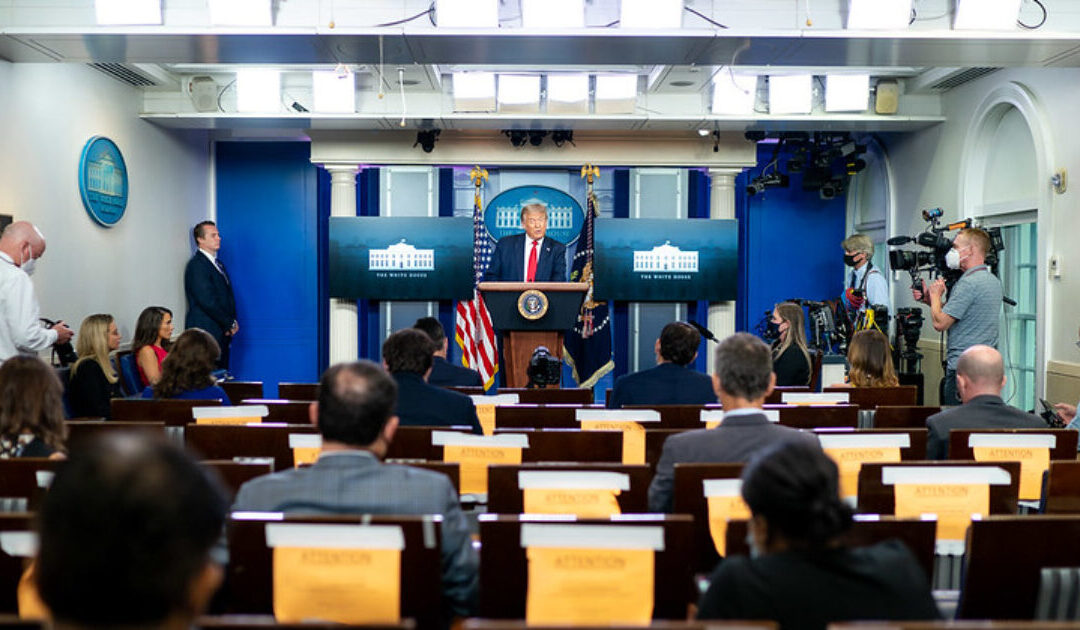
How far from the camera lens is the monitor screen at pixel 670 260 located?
8.73 metres

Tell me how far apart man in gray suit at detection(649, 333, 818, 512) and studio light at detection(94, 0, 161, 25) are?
361 centimetres

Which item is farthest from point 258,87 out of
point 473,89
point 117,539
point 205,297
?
point 117,539

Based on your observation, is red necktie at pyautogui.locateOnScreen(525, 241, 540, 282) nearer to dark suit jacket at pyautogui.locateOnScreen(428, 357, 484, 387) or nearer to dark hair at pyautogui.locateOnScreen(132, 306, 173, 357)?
dark suit jacket at pyautogui.locateOnScreen(428, 357, 484, 387)

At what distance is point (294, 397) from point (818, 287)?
6.96 meters

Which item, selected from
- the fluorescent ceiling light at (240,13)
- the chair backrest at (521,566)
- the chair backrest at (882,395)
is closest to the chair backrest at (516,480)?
the chair backrest at (521,566)

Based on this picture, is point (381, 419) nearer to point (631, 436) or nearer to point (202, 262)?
point (631, 436)

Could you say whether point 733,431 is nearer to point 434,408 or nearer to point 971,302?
point 434,408

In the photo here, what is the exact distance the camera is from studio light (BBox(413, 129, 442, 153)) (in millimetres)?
8578

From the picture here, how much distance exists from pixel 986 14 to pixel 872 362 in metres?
1.91

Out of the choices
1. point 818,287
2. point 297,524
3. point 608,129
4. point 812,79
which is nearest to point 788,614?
point 297,524

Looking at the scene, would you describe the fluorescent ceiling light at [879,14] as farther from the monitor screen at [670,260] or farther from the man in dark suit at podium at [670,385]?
the monitor screen at [670,260]

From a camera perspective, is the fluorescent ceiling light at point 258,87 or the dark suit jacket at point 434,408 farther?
the fluorescent ceiling light at point 258,87

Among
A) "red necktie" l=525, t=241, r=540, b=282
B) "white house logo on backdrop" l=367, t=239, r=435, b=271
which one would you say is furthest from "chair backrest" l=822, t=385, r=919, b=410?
"white house logo on backdrop" l=367, t=239, r=435, b=271

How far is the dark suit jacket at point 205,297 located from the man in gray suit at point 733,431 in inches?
274
